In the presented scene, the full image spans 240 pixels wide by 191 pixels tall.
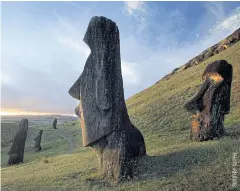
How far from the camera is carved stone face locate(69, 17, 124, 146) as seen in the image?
510 inches

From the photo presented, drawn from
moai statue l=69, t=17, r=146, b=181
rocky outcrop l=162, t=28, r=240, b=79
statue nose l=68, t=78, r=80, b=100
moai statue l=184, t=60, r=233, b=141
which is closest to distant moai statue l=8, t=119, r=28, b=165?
statue nose l=68, t=78, r=80, b=100

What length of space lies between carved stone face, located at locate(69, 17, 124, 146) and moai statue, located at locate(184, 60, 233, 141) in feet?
15.7

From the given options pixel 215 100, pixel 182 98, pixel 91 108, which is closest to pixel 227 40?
pixel 182 98

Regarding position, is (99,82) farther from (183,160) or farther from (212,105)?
(212,105)

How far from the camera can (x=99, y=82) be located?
517 inches

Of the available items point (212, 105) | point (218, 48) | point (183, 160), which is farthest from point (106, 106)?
point (218, 48)

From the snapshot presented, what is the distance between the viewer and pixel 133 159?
12.9 m

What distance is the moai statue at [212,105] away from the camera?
15.8 metres

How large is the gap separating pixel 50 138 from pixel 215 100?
1443 inches

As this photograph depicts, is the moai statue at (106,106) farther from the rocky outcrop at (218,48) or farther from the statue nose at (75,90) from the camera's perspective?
the rocky outcrop at (218,48)

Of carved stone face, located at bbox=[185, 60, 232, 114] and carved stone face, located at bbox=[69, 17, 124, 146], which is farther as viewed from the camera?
carved stone face, located at bbox=[185, 60, 232, 114]

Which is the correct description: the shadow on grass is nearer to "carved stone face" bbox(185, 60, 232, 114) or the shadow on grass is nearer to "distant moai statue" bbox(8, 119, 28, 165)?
"carved stone face" bbox(185, 60, 232, 114)

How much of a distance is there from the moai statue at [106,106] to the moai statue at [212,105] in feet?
12.9

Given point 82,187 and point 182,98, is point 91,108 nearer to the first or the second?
point 82,187
